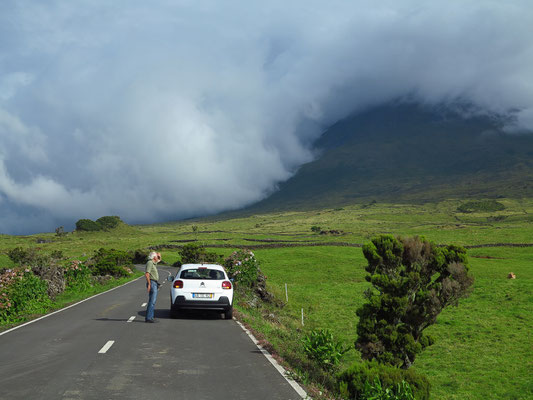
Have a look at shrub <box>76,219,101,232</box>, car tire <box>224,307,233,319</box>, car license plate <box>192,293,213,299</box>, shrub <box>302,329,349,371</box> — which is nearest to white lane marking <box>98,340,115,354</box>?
car license plate <box>192,293,213,299</box>

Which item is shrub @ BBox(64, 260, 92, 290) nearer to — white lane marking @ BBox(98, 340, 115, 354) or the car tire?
the car tire

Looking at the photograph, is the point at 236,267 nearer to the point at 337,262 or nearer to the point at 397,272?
the point at 397,272

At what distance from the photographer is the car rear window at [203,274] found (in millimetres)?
18250

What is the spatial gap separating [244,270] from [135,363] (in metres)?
22.4

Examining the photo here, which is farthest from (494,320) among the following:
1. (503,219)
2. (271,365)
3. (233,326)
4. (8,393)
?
(503,219)

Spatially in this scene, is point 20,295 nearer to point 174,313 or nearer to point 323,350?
point 174,313

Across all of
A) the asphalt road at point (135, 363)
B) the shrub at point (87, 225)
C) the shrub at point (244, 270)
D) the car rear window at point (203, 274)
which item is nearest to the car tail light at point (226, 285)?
the car rear window at point (203, 274)

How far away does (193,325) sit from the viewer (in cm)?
1698

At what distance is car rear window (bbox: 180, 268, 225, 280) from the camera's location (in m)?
18.2

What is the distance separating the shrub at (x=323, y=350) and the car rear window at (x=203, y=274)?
7.01 m

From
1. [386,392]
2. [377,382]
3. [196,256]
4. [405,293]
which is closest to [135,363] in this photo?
[377,382]

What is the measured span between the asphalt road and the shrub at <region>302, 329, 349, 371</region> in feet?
4.07

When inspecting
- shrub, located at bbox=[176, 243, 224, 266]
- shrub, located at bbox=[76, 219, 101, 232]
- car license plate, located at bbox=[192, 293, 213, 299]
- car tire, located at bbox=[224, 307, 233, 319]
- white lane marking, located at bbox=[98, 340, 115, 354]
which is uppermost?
shrub, located at bbox=[76, 219, 101, 232]

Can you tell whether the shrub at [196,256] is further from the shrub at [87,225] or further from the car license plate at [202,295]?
the shrub at [87,225]
